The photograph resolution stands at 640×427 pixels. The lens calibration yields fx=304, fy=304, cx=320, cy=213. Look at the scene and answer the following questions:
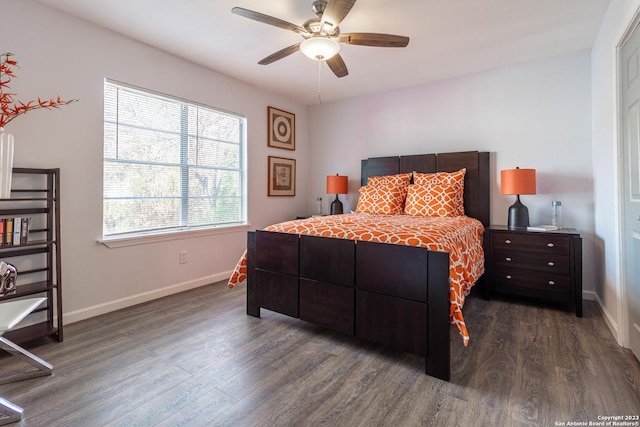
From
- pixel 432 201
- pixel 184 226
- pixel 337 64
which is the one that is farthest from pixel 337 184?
pixel 184 226

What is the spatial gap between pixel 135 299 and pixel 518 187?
3802 mm

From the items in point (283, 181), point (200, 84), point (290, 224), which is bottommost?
point (290, 224)

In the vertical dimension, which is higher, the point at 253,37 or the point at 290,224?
the point at 253,37

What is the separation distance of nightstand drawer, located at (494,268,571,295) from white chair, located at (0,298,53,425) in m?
3.54

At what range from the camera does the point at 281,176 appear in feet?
14.6

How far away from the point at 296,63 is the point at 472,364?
316 cm

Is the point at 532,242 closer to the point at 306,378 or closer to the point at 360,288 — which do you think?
the point at 360,288

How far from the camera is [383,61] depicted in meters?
3.23

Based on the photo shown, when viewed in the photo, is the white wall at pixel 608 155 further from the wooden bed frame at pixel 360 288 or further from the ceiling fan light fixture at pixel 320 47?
the ceiling fan light fixture at pixel 320 47

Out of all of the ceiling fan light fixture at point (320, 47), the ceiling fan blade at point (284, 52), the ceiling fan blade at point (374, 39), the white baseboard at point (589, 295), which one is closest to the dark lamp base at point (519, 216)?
the white baseboard at point (589, 295)

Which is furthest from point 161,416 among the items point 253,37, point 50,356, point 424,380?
point 253,37

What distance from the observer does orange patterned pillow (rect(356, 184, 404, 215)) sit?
3.52 meters

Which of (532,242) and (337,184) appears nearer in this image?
(532,242)

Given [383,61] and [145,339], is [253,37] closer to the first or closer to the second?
[383,61]
